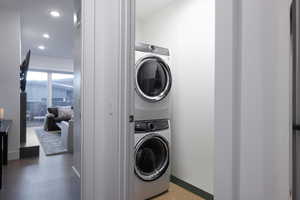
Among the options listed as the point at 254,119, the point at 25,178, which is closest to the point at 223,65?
the point at 254,119

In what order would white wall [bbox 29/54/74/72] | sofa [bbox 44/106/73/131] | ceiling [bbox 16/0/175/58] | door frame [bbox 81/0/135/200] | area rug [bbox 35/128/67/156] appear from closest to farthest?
door frame [bbox 81/0/135/200] < ceiling [bbox 16/0/175/58] < area rug [bbox 35/128/67/156] < sofa [bbox 44/106/73/131] < white wall [bbox 29/54/74/72]

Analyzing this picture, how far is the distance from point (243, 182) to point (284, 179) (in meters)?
0.09

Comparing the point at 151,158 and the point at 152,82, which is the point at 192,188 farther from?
the point at 152,82

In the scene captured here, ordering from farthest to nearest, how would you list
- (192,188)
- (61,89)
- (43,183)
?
1. (61,89)
2. (43,183)
3. (192,188)

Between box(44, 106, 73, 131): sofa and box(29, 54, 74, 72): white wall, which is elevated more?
box(29, 54, 74, 72): white wall

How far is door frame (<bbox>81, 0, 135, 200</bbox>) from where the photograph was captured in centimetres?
126

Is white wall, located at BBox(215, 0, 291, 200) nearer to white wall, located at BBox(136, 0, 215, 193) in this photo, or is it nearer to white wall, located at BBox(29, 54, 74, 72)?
white wall, located at BBox(136, 0, 215, 193)

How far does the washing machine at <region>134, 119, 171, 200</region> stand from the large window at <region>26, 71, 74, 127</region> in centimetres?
591

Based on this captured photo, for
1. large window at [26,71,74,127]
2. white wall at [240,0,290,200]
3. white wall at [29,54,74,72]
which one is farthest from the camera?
large window at [26,71,74,127]

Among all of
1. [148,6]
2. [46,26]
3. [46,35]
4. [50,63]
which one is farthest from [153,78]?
[50,63]

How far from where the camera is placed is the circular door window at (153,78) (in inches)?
75.2

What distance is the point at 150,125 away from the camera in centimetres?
192

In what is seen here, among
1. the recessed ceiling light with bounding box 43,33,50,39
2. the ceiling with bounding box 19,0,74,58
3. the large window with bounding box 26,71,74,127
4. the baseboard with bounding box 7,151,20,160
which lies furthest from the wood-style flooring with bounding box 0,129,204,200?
the large window with bounding box 26,71,74,127

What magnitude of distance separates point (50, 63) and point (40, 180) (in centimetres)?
610
